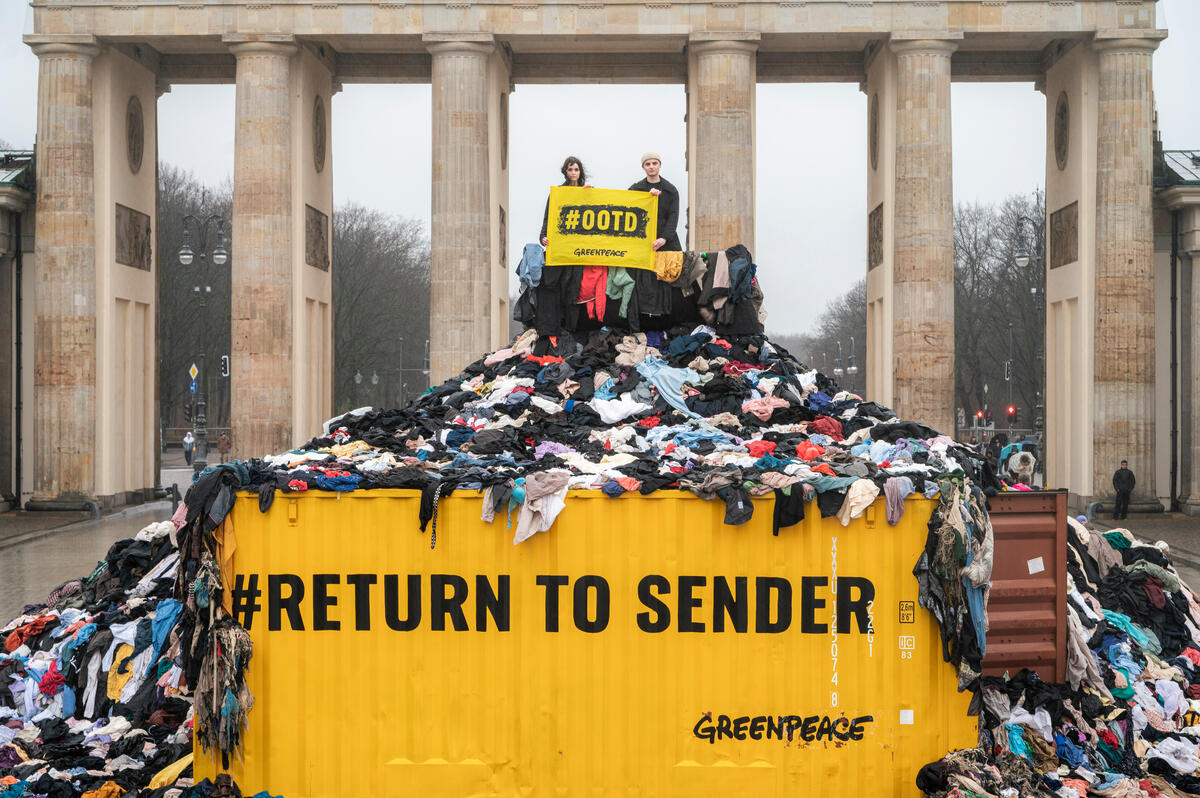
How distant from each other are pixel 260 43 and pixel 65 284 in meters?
7.45

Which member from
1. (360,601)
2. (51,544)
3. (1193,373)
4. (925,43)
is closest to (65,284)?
(51,544)

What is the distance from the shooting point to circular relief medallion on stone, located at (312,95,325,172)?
35.2 meters

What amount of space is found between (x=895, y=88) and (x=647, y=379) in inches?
884

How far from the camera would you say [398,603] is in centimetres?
971

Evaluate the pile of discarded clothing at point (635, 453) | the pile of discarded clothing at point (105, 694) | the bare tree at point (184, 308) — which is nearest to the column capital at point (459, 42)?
the pile of discarded clothing at point (635, 453)

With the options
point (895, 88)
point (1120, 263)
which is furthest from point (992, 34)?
point (1120, 263)

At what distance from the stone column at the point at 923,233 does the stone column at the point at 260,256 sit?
1503 cm

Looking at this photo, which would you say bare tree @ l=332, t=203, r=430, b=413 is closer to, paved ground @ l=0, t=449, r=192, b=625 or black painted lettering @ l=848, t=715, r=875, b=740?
paved ground @ l=0, t=449, r=192, b=625

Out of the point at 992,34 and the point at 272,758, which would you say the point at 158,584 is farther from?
the point at 992,34

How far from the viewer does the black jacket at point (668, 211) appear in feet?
47.1

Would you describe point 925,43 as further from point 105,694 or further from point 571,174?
point 105,694

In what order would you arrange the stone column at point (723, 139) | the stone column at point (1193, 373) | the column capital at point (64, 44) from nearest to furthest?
the stone column at point (1193, 373) → the column capital at point (64, 44) → the stone column at point (723, 139)

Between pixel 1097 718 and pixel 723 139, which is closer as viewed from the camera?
pixel 1097 718

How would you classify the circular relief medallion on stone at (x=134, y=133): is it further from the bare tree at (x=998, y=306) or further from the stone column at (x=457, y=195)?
the bare tree at (x=998, y=306)
